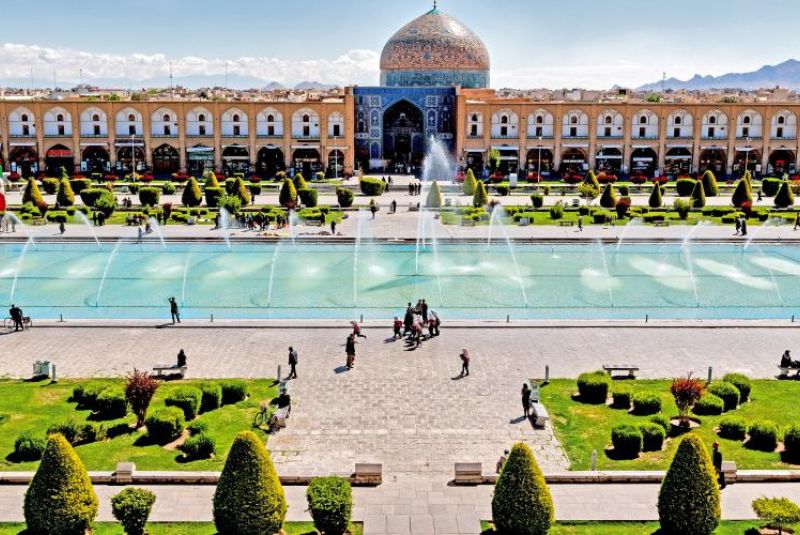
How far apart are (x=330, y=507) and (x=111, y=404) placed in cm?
529

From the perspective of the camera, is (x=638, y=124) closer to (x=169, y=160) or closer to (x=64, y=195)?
(x=169, y=160)

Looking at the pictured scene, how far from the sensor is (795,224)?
107 ft

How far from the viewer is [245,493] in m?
8.45

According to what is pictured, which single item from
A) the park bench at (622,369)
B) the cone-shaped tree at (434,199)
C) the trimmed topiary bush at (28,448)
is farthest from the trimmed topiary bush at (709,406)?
the cone-shaped tree at (434,199)

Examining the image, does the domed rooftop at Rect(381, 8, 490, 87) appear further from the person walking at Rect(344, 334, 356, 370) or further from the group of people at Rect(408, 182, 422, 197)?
the person walking at Rect(344, 334, 356, 370)

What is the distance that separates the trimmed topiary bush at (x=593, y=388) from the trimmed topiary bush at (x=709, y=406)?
1368 mm

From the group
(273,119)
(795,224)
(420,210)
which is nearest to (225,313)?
(420,210)

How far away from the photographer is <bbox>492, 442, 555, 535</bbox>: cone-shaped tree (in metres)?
8.60

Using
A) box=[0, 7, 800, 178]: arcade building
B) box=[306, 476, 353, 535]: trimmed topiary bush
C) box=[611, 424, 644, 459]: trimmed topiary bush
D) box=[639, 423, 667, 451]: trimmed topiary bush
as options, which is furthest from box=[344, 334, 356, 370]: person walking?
box=[0, 7, 800, 178]: arcade building

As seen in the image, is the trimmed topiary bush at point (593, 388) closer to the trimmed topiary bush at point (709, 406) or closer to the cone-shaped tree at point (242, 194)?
the trimmed topiary bush at point (709, 406)

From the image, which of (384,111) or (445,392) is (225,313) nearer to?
(445,392)

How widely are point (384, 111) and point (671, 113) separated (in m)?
17.8

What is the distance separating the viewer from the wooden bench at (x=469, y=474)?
1047cm

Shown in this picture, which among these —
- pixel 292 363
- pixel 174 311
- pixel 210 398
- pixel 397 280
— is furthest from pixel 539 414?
pixel 397 280
